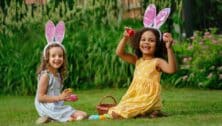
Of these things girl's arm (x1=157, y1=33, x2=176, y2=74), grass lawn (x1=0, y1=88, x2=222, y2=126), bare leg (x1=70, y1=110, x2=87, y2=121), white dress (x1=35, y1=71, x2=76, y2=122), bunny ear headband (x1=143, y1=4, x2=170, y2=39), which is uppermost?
bunny ear headband (x1=143, y1=4, x2=170, y2=39)

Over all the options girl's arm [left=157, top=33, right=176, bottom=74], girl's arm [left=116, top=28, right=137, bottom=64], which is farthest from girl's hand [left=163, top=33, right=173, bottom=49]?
girl's arm [left=116, top=28, right=137, bottom=64]

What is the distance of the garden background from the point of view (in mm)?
11820

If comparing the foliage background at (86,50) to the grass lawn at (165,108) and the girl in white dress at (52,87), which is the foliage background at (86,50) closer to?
the grass lawn at (165,108)

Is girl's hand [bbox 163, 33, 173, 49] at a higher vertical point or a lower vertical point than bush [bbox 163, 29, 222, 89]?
higher

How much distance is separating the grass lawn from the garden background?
0.25 metres

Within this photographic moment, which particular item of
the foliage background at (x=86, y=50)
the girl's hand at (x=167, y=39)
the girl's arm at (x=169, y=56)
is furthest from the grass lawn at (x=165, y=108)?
the girl's hand at (x=167, y=39)

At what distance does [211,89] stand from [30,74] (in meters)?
2.64

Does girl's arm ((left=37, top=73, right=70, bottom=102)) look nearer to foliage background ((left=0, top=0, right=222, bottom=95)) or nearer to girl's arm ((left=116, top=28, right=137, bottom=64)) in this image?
girl's arm ((left=116, top=28, right=137, bottom=64))

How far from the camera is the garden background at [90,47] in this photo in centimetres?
1182

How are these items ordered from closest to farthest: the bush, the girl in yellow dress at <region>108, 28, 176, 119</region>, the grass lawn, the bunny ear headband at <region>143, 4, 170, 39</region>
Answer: the grass lawn → the girl in yellow dress at <region>108, 28, 176, 119</region> → the bunny ear headband at <region>143, 4, 170, 39</region> → the bush

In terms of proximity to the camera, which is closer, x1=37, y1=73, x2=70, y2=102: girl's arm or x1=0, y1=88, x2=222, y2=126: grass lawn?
x1=0, y1=88, x2=222, y2=126: grass lawn

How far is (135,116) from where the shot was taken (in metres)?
7.86

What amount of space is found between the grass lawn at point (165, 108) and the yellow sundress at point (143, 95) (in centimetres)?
19

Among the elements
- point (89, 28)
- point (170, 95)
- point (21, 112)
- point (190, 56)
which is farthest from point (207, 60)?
point (21, 112)
